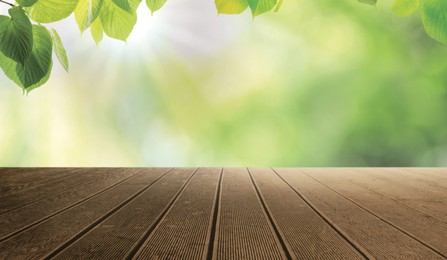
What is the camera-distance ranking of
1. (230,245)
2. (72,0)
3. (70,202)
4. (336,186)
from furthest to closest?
(336,186) < (70,202) < (230,245) < (72,0)

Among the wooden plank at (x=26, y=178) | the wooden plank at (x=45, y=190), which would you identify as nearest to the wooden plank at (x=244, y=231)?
the wooden plank at (x=45, y=190)

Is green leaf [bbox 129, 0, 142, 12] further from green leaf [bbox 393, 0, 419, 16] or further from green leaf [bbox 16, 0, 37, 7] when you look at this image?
green leaf [bbox 393, 0, 419, 16]

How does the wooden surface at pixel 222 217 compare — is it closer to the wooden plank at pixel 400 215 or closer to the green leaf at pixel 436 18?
the wooden plank at pixel 400 215

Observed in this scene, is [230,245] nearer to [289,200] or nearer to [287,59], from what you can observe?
[289,200]

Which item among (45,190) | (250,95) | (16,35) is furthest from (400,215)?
(250,95)

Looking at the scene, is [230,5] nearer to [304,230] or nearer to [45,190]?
[304,230]

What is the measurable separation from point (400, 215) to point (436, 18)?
0.54 meters

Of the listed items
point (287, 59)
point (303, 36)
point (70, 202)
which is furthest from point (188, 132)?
point (70, 202)

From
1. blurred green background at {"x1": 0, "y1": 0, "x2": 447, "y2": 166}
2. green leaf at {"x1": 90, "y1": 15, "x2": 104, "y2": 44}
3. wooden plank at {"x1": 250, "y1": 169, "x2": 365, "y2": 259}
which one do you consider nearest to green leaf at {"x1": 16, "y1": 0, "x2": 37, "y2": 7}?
green leaf at {"x1": 90, "y1": 15, "x2": 104, "y2": 44}

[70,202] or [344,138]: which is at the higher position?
[344,138]

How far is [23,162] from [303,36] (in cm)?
209

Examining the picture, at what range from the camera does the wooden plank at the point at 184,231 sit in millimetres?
623

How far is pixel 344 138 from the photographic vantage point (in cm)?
265

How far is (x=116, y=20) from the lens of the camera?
63cm
